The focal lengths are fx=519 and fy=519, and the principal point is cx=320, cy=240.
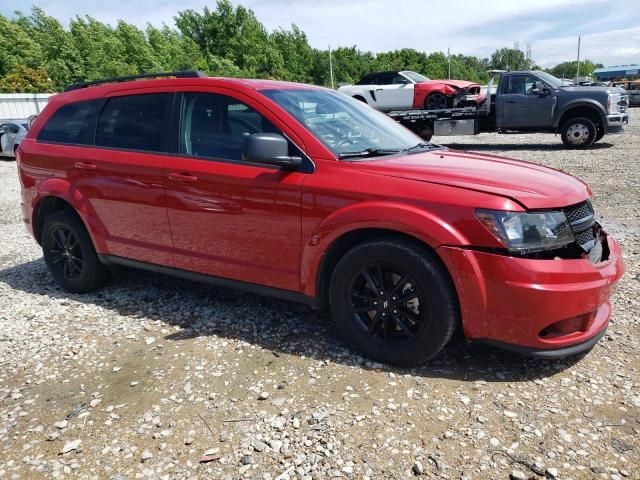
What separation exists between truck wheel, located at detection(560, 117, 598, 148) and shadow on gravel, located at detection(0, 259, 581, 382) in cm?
1197

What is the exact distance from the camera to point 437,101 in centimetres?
1686

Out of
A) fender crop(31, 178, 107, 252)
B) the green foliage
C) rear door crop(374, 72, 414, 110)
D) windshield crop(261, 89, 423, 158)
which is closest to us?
windshield crop(261, 89, 423, 158)

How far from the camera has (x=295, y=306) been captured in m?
4.23

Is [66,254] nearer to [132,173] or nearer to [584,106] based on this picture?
[132,173]

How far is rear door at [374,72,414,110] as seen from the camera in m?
17.5

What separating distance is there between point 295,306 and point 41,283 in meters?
2.70

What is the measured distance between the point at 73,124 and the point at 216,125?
162 cm

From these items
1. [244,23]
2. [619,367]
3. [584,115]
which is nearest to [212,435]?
[619,367]

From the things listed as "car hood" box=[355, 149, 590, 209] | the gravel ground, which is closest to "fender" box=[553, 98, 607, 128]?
the gravel ground

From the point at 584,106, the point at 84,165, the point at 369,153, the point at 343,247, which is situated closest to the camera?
the point at 343,247

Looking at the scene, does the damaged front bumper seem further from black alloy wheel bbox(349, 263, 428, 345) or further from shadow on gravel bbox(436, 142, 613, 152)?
shadow on gravel bbox(436, 142, 613, 152)

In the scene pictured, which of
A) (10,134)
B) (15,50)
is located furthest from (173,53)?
(10,134)

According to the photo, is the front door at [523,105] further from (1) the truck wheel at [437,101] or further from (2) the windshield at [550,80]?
(1) the truck wheel at [437,101]

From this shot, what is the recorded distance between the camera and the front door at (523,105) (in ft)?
44.8
